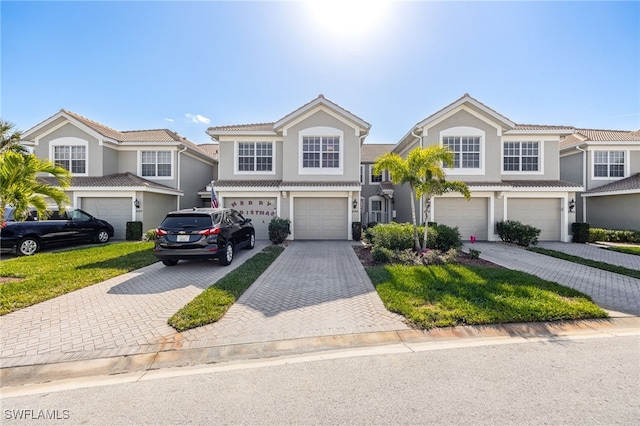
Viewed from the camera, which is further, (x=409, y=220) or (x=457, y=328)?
(x=409, y=220)

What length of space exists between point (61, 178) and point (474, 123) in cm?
1765

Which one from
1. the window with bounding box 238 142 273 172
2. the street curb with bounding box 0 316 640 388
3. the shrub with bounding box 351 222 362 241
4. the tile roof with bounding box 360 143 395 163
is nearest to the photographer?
the street curb with bounding box 0 316 640 388

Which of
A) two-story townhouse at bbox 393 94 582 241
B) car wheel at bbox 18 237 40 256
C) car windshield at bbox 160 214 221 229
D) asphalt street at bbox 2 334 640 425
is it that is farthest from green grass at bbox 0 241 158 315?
two-story townhouse at bbox 393 94 582 241

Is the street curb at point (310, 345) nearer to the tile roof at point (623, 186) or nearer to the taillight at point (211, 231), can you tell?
the taillight at point (211, 231)

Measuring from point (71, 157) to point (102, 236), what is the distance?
21.5 feet

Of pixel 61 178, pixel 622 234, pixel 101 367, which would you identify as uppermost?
pixel 61 178

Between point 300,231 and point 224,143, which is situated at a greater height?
point 224,143

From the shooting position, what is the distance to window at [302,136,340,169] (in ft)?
51.0

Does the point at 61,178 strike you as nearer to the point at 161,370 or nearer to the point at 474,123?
the point at 161,370

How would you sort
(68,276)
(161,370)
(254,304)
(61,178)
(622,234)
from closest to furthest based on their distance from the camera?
(161,370) → (254,304) → (68,276) → (61,178) → (622,234)

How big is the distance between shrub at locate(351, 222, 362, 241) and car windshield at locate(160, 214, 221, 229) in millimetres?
8294

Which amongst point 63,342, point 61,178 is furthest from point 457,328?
point 61,178

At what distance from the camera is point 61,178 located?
8508 millimetres

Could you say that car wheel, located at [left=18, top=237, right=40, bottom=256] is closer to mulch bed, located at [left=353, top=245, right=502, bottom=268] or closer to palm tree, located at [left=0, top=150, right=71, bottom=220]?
palm tree, located at [left=0, top=150, right=71, bottom=220]
